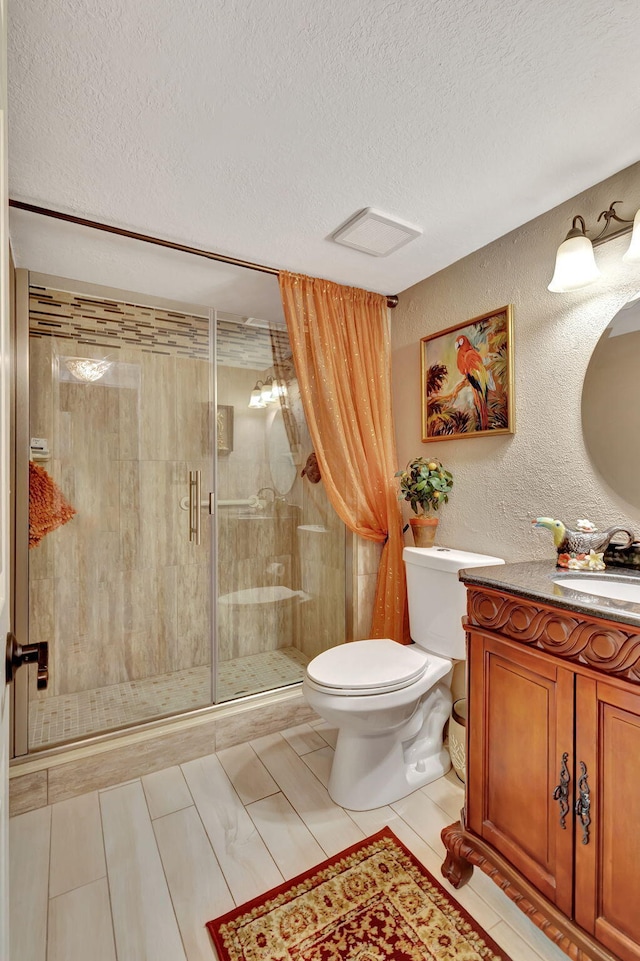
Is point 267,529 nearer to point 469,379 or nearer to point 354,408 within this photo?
point 354,408

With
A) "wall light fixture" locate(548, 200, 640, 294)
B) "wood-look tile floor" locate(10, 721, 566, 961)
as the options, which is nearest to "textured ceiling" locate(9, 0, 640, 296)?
"wall light fixture" locate(548, 200, 640, 294)

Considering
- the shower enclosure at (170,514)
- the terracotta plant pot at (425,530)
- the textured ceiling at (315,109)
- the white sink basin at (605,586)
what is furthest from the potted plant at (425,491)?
the textured ceiling at (315,109)

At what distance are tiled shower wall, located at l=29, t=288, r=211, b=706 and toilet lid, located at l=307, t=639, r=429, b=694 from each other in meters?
1.03

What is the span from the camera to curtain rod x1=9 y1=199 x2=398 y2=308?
1.58 meters

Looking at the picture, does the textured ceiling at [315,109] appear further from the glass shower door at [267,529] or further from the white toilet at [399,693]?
the white toilet at [399,693]

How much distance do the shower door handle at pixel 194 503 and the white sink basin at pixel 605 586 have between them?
183 cm

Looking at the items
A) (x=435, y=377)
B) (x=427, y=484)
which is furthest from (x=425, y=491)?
(x=435, y=377)

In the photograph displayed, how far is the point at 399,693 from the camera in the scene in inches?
65.0

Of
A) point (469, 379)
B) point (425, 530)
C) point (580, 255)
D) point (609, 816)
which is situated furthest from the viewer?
point (425, 530)

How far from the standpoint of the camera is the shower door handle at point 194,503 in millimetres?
2547

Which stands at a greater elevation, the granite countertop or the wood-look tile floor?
the granite countertop

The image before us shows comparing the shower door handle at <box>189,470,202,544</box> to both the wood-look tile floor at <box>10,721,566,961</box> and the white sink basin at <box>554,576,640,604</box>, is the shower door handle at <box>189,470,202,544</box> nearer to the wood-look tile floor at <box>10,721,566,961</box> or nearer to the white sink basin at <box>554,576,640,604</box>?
the wood-look tile floor at <box>10,721,566,961</box>

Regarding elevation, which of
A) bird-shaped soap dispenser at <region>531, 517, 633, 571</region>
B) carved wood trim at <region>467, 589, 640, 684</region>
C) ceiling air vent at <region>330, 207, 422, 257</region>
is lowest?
carved wood trim at <region>467, 589, 640, 684</region>

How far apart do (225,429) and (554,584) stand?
5.87 ft
